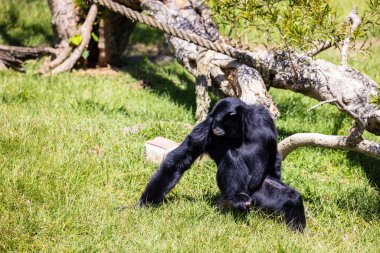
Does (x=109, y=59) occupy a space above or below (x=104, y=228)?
below

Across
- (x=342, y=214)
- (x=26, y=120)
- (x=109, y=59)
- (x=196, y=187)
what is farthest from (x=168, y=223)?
(x=109, y=59)

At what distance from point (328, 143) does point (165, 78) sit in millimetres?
5169

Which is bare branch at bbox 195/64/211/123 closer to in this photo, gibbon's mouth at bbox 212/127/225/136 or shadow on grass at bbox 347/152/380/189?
shadow on grass at bbox 347/152/380/189

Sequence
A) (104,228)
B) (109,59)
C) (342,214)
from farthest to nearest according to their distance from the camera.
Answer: (109,59), (342,214), (104,228)

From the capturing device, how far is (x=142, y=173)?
6.05 m

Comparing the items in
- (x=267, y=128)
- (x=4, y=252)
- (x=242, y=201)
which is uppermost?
(x=267, y=128)

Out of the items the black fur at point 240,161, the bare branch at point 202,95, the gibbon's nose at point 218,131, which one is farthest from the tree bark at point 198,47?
the gibbon's nose at point 218,131

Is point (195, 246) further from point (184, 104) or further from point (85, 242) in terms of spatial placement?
point (184, 104)

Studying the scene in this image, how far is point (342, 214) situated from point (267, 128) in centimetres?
123

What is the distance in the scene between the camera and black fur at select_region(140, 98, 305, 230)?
5.10m

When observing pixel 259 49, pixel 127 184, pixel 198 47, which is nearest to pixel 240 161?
pixel 127 184

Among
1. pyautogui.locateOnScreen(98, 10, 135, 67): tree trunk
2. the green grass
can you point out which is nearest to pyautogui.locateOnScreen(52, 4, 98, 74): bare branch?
pyautogui.locateOnScreen(98, 10, 135, 67): tree trunk

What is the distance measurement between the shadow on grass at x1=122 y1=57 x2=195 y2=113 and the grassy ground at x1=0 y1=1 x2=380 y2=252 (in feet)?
0.59

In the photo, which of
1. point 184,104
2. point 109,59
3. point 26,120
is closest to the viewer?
point 26,120
